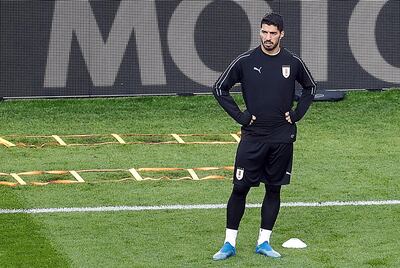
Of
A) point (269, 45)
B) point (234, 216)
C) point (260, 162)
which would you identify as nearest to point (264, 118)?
point (260, 162)

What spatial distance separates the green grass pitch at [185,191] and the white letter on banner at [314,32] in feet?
3.04

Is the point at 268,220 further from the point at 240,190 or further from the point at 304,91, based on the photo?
the point at 304,91

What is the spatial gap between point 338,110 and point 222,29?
2671 millimetres

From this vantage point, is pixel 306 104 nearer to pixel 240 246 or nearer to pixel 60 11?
pixel 240 246

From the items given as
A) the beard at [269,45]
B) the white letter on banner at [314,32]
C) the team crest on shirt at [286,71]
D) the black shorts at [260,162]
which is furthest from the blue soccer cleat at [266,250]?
the white letter on banner at [314,32]

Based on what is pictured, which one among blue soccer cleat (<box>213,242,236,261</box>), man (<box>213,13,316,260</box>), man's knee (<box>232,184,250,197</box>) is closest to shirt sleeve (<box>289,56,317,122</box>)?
man (<box>213,13,316,260</box>)

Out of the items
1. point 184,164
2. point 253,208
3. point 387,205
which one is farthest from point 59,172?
point 387,205

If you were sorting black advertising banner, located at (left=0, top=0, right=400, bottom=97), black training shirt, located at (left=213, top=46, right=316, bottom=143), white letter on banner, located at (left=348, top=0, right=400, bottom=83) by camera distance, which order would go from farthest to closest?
1. white letter on banner, located at (left=348, top=0, right=400, bottom=83)
2. black advertising banner, located at (left=0, top=0, right=400, bottom=97)
3. black training shirt, located at (left=213, top=46, right=316, bottom=143)

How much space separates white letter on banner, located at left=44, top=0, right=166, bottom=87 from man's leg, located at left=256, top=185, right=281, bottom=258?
10.2m

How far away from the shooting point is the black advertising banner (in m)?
21.4

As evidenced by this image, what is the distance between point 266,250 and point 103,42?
34.8ft

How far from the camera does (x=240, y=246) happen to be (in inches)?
474

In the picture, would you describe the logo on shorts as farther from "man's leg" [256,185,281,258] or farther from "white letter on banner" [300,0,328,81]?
"white letter on banner" [300,0,328,81]

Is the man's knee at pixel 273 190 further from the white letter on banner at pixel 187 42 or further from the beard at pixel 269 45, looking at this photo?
the white letter on banner at pixel 187 42
